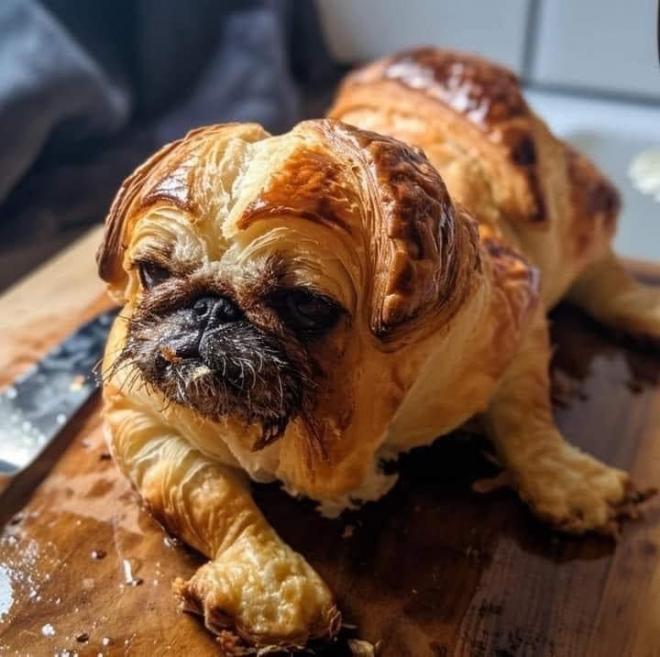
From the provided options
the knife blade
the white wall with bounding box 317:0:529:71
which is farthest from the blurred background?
the knife blade

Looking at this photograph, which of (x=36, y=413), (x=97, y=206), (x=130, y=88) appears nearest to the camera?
(x=36, y=413)

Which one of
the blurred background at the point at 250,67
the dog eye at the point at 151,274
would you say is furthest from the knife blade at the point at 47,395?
the blurred background at the point at 250,67

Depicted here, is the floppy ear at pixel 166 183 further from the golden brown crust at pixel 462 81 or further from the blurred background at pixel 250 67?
the blurred background at pixel 250 67

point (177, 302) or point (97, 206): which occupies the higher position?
point (177, 302)

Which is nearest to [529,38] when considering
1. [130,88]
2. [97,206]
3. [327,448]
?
[130,88]

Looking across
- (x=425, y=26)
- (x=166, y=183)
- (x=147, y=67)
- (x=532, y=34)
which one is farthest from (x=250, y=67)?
(x=166, y=183)

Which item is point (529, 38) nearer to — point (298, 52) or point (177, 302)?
point (298, 52)
